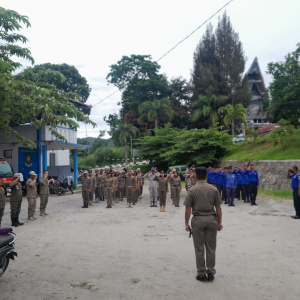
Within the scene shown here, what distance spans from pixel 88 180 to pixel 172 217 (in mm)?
4829

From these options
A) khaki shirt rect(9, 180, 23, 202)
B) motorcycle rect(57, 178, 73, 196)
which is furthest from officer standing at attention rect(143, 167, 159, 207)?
motorcycle rect(57, 178, 73, 196)

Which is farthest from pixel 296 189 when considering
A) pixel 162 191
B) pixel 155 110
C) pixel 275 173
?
pixel 155 110

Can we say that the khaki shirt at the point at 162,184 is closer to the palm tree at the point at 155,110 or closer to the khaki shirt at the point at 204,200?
the khaki shirt at the point at 204,200

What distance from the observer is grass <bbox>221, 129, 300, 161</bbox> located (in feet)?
75.8

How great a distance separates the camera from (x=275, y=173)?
21094mm

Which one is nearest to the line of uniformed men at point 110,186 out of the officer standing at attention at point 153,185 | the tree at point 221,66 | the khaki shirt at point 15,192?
the officer standing at attention at point 153,185

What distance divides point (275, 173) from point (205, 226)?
58.0ft

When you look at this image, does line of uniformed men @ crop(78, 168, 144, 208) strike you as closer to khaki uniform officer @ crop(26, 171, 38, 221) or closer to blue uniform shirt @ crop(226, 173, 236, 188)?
khaki uniform officer @ crop(26, 171, 38, 221)

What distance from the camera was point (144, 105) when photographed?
4175 centimetres

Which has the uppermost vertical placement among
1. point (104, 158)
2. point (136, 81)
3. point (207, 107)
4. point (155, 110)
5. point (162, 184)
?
point (136, 81)

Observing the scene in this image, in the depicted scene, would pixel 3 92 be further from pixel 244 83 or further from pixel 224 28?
pixel 224 28

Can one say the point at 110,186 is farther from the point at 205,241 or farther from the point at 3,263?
the point at 205,241

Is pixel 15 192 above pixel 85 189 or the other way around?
above

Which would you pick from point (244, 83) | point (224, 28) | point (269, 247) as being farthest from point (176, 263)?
point (224, 28)
